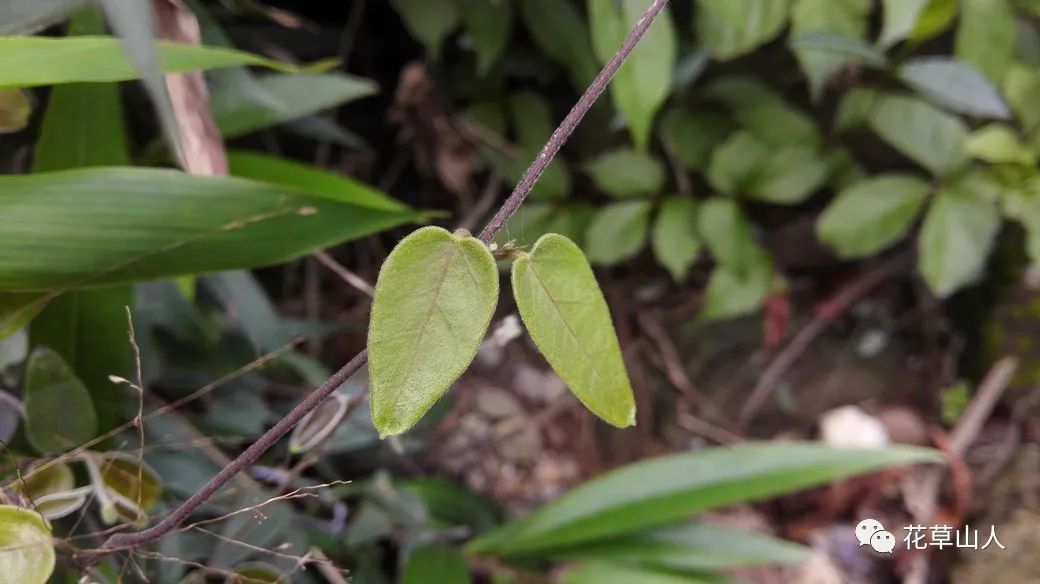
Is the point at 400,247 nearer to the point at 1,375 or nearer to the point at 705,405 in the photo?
the point at 1,375

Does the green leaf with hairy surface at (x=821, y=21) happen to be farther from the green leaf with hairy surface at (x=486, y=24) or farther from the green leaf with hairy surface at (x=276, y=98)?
the green leaf with hairy surface at (x=276, y=98)

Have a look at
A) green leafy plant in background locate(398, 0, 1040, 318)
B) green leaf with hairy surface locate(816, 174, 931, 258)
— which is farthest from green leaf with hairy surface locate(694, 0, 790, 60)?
green leaf with hairy surface locate(816, 174, 931, 258)

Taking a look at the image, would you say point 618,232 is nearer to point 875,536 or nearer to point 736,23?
point 736,23

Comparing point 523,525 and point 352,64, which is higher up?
point 352,64

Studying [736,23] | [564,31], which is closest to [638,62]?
[736,23]

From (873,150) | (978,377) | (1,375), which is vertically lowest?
(978,377)

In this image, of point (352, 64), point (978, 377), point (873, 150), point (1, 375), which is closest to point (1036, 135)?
point (873, 150)
